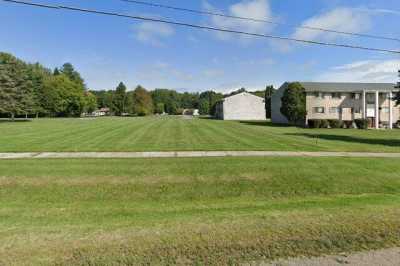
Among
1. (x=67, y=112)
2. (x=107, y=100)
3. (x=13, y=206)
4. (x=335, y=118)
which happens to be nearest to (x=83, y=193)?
(x=13, y=206)

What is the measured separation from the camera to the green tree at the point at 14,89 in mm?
52969

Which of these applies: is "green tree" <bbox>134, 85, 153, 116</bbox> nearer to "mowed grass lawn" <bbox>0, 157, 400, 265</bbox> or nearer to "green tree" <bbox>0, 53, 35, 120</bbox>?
"green tree" <bbox>0, 53, 35, 120</bbox>

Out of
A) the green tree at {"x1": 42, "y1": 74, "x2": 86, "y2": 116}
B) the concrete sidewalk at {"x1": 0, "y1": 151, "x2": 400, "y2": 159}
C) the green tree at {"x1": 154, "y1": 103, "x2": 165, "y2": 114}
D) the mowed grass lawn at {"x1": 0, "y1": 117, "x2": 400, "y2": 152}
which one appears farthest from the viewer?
the green tree at {"x1": 154, "y1": 103, "x2": 165, "y2": 114}

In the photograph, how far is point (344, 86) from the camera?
49.2 m

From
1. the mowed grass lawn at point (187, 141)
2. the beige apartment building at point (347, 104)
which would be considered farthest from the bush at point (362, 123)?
the mowed grass lawn at point (187, 141)

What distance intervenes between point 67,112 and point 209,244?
322 ft

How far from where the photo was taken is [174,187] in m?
8.78

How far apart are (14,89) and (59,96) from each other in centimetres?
3012

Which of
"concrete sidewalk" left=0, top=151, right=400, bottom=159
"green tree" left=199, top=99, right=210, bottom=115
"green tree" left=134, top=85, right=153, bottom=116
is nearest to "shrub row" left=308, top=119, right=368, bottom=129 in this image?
"concrete sidewalk" left=0, top=151, right=400, bottom=159

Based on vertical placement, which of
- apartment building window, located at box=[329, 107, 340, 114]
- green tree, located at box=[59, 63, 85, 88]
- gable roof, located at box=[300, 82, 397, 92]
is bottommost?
apartment building window, located at box=[329, 107, 340, 114]

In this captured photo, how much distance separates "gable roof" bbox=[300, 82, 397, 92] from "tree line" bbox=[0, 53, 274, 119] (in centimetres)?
3966

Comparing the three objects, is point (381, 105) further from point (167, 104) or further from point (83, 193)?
point (167, 104)

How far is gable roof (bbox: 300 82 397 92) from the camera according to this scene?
47.2m

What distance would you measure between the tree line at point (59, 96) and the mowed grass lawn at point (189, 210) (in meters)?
51.5
